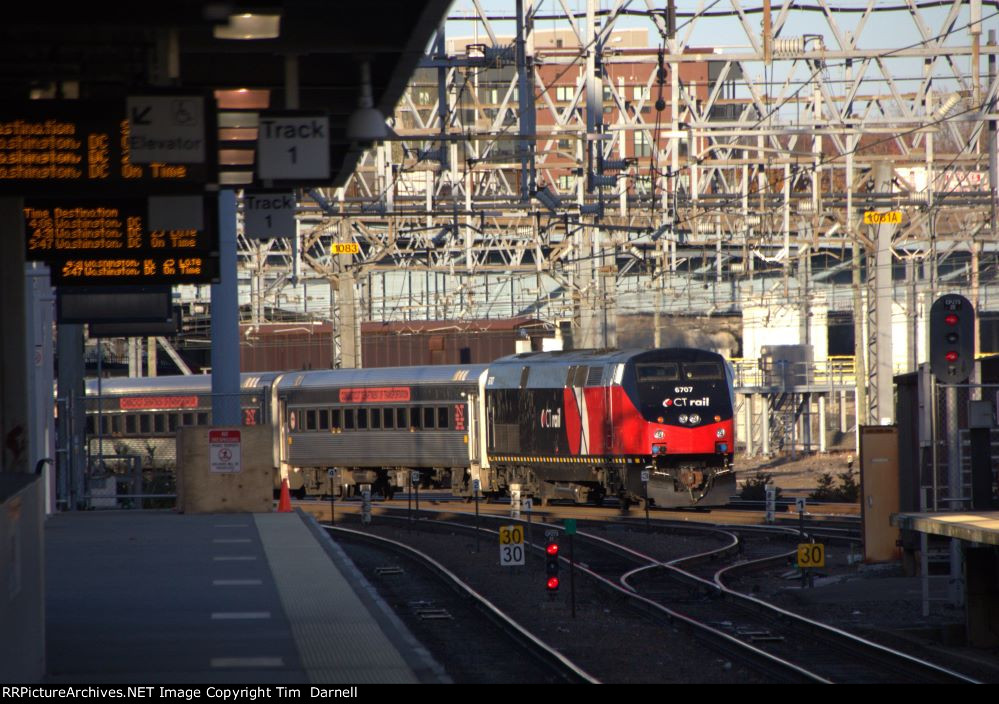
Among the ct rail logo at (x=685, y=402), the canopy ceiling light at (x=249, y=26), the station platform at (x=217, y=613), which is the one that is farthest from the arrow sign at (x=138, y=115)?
the ct rail logo at (x=685, y=402)

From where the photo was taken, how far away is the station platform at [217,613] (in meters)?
9.52

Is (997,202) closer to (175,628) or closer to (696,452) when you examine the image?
(696,452)

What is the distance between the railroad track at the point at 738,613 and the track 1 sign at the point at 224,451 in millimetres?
4827

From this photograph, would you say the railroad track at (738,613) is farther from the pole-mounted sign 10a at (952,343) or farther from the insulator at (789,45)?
the insulator at (789,45)

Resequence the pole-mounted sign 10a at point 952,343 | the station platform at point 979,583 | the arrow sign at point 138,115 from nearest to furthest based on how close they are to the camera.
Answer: the arrow sign at point 138,115
the station platform at point 979,583
the pole-mounted sign 10a at point 952,343

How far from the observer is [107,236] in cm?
1345

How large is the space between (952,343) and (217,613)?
869cm

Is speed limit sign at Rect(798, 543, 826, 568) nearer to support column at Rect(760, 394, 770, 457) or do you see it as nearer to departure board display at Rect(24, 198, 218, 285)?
departure board display at Rect(24, 198, 218, 285)

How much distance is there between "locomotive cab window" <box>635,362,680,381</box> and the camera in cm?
2961

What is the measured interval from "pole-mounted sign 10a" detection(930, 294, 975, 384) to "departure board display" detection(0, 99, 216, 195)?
8.95 meters

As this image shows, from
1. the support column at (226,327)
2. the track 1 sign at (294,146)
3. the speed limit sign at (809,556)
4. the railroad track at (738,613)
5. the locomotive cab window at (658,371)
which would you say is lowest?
the railroad track at (738,613)

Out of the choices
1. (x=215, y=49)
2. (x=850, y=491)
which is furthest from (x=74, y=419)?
(x=850, y=491)

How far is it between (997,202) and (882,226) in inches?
117

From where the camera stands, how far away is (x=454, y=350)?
58000mm
